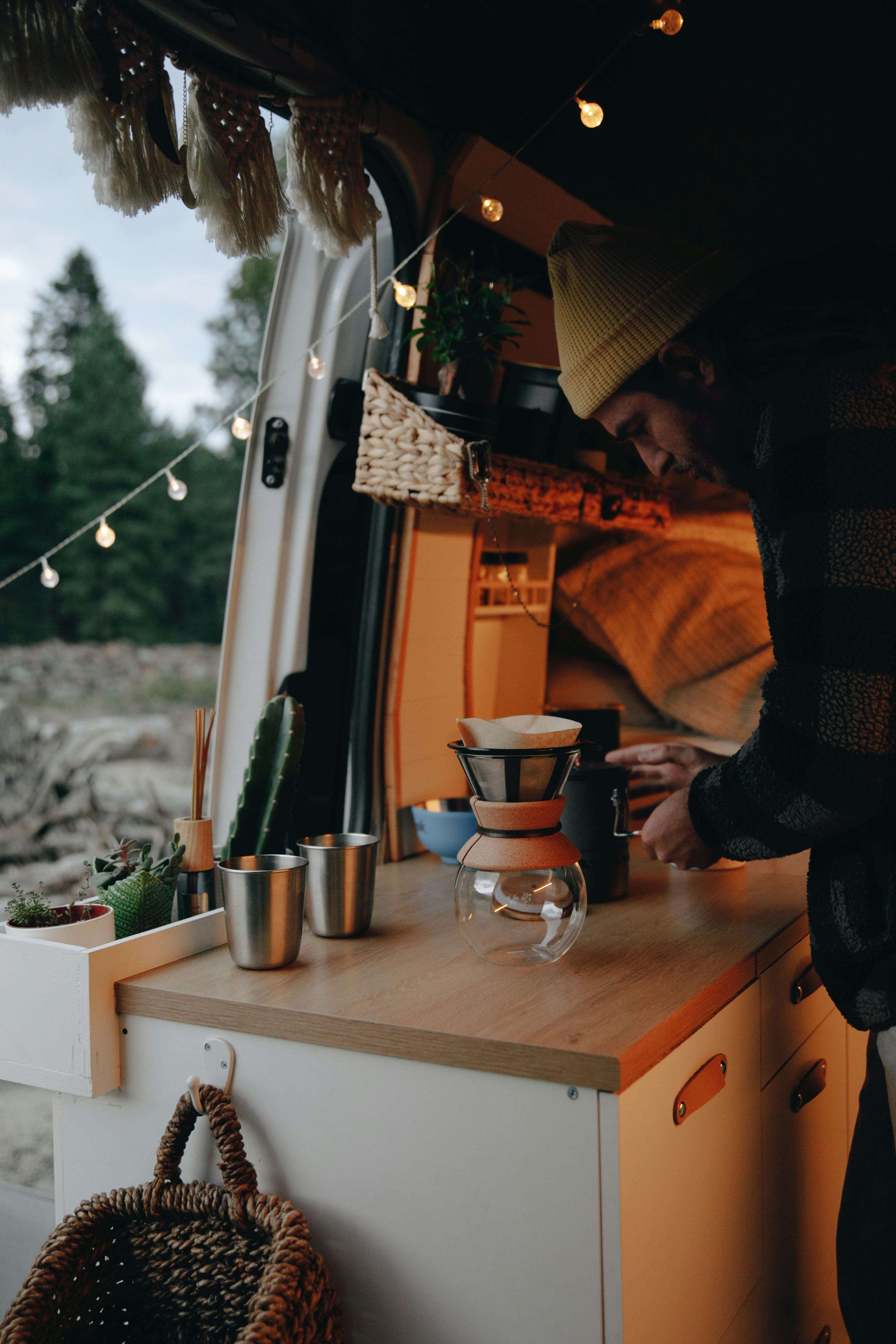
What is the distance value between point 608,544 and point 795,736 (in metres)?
1.45

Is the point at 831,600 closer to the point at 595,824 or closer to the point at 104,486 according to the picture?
the point at 595,824

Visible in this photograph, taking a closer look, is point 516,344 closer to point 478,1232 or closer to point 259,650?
point 259,650

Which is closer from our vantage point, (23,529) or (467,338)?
(467,338)

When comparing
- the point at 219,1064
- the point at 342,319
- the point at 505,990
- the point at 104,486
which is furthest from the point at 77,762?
the point at 104,486

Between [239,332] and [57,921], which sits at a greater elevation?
[239,332]

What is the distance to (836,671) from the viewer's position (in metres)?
0.96

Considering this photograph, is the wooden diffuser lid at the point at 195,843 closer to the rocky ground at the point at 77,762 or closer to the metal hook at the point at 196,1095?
the rocky ground at the point at 77,762

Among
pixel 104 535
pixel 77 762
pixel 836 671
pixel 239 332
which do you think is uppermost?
pixel 239 332

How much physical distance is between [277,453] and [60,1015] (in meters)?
1.13

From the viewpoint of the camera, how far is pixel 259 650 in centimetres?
187

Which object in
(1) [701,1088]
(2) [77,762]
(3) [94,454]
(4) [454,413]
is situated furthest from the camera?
(3) [94,454]

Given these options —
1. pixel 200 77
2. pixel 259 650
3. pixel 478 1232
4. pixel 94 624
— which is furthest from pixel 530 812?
pixel 94 624

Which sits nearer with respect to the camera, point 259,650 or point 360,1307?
point 360,1307

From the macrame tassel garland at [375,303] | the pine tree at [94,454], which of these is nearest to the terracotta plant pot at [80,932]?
the macrame tassel garland at [375,303]
